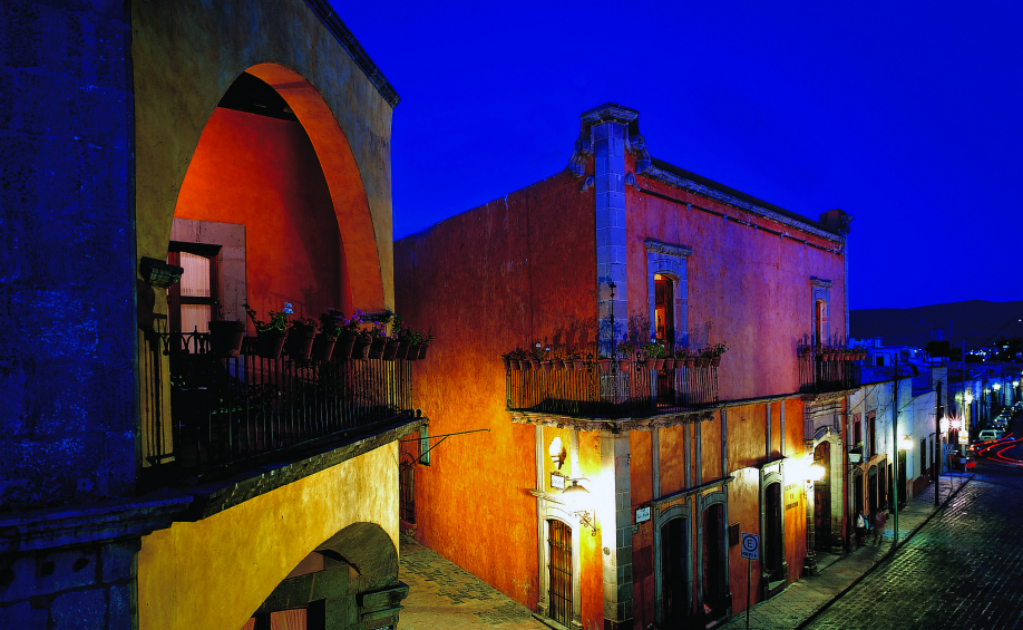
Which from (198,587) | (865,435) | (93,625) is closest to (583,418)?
(198,587)

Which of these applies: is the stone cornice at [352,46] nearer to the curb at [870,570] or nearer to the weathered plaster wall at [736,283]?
the weathered plaster wall at [736,283]

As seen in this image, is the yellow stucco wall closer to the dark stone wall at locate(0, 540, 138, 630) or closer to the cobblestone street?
the dark stone wall at locate(0, 540, 138, 630)

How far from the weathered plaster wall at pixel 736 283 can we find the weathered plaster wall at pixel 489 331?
1512mm

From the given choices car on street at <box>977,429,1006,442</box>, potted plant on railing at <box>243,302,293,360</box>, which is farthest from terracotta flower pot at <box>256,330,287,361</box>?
car on street at <box>977,429,1006,442</box>

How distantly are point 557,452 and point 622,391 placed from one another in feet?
6.70

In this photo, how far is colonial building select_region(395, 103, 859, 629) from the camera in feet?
39.9

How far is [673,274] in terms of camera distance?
45.0 feet

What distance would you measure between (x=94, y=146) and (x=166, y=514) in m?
2.17

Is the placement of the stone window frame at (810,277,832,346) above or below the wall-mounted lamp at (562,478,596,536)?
above

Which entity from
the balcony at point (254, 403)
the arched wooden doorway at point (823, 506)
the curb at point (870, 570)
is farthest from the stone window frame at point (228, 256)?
the arched wooden doorway at point (823, 506)

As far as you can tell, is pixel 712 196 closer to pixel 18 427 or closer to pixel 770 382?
pixel 770 382

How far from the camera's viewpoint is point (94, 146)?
3438mm

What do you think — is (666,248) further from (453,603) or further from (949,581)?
(949,581)

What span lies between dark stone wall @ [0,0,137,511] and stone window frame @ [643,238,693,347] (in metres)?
10.8
